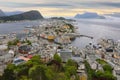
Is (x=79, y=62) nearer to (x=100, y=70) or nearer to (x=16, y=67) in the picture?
(x=100, y=70)

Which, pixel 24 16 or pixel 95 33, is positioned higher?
pixel 95 33

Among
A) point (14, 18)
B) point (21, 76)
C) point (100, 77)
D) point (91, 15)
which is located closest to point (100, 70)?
point (100, 77)

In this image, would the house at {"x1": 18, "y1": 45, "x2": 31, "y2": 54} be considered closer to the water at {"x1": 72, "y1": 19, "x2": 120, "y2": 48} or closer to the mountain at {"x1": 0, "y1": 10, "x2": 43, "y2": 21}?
the water at {"x1": 72, "y1": 19, "x2": 120, "y2": 48}

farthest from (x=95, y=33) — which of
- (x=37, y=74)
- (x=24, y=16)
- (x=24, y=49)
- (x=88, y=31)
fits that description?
(x=24, y=16)

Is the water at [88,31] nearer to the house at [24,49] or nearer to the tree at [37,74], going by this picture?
the house at [24,49]

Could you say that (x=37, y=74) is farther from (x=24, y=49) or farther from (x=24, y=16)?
(x=24, y=16)

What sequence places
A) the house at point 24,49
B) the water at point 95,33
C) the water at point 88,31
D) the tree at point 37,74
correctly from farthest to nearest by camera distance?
the water at point 88,31, the water at point 95,33, the house at point 24,49, the tree at point 37,74

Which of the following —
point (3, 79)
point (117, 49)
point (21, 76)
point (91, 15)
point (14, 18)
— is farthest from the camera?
point (91, 15)

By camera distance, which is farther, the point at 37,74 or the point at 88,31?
the point at 88,31

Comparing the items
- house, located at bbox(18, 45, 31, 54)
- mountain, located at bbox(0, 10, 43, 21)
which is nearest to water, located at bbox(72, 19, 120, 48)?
house, located at bbox(18, 45, 31, 54)

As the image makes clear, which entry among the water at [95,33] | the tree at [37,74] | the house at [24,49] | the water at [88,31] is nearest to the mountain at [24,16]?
the water at [88,31]

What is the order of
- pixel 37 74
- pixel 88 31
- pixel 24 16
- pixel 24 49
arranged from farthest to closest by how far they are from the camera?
pixel 24 16
pixel 88 31
pixel 24 49
pixel 37 74
